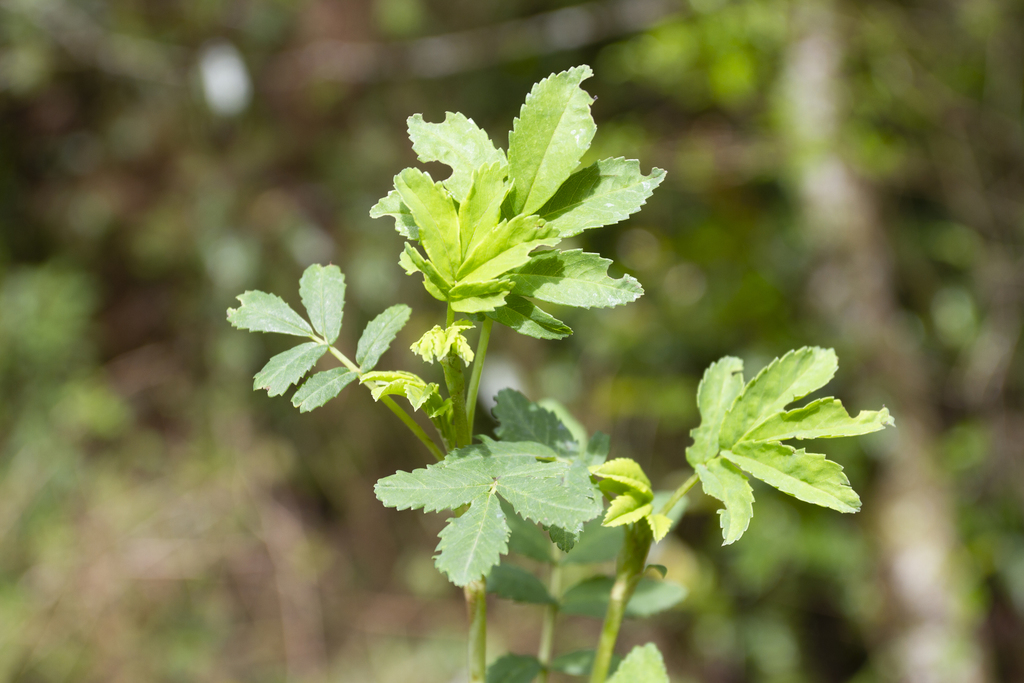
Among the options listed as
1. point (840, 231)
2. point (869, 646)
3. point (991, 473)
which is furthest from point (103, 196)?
point (991, 473)

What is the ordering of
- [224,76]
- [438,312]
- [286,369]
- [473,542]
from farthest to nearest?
[224,76] → [438,312] → [286,369] → [473,542]

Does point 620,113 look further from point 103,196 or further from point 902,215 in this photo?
point 103,196

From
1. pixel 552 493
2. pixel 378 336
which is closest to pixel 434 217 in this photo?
pixel 378 336

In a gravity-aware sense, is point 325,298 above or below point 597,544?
above

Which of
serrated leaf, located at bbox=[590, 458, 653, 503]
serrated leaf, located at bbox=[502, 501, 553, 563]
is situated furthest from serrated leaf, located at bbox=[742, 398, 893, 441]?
serrated leaf, located at bbox=[502, 501, 553, 563]

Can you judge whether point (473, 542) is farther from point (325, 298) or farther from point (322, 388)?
point (325, 298)

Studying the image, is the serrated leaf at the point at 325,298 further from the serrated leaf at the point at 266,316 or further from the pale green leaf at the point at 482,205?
the pale green leaf at the point at 482,205
